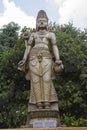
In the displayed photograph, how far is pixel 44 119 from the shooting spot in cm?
1153

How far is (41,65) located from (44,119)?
1516mm

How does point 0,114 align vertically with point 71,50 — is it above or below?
below

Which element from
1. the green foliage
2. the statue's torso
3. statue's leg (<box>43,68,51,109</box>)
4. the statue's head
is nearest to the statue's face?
the statue's head

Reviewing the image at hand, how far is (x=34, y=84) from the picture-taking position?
12.1 meters

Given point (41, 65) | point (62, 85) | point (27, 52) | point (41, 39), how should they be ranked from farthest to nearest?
1. point (62, 85)
2. point (41, 39)
3. point (27, 52)
4. point (41, 65)

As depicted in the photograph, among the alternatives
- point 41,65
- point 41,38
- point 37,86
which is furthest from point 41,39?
point 37,86

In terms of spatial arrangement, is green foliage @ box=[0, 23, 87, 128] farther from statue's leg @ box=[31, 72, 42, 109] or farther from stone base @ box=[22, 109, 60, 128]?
stone base @ box=[22, 109, 60, 128]

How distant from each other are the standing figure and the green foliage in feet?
33.7

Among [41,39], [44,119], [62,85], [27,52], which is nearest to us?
[44,119]

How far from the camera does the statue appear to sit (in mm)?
11922

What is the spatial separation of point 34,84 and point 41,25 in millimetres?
1719

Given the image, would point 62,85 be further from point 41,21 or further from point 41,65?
point 41,65

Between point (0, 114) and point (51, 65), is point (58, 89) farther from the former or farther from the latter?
point (51, 65)

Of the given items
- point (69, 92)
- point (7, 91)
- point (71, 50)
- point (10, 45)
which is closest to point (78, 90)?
point (69, 92)
